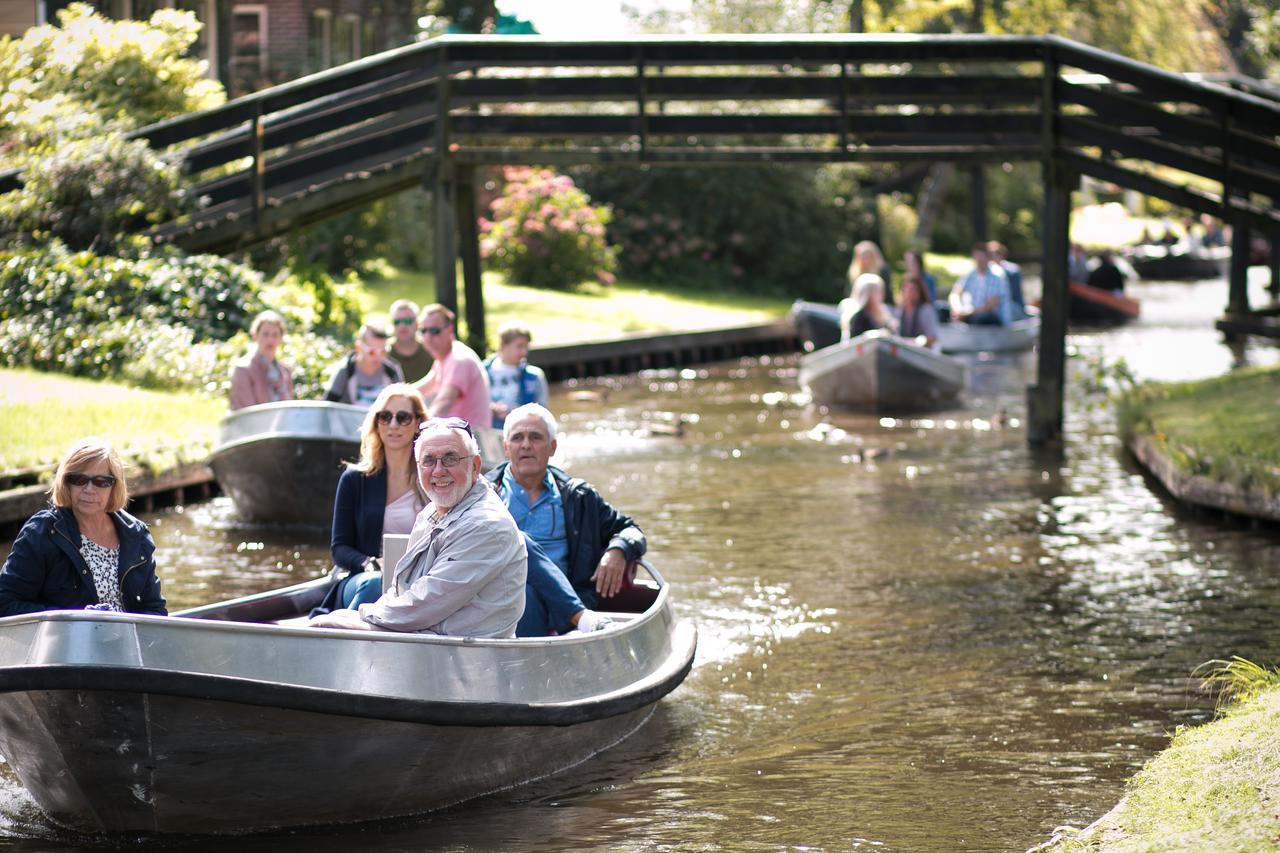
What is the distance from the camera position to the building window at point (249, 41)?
35.2 meters

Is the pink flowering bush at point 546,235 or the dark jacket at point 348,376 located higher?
the pink flowering bush at point 546,235

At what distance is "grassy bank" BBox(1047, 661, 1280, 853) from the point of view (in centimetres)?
591

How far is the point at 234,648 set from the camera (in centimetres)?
645

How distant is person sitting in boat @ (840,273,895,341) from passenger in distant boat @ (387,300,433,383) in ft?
28.8

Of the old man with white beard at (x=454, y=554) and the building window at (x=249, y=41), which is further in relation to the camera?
the building window at (x=249, y=41)

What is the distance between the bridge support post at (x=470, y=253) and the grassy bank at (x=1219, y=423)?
770 cm

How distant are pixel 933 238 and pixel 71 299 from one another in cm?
3697

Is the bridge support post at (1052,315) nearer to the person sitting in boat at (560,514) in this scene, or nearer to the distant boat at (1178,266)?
the person sitting in boat at (560,514)

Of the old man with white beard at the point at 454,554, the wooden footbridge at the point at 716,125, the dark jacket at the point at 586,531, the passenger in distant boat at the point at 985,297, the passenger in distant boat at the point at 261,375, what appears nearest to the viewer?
the old man with white beard at the point at 454,554

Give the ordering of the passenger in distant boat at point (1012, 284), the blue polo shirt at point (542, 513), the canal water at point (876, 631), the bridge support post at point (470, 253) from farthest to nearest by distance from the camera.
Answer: the passenger in distant boat at point (1012, 284) < the bridge support post at point (470, 253) < the blue polo shirt at point (542, 513) < the canal water at point (876, 631)

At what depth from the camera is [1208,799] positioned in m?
6.38

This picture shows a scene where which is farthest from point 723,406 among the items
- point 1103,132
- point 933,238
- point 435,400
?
point 933,238

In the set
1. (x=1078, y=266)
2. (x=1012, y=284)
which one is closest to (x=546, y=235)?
(x=1012, y=284)

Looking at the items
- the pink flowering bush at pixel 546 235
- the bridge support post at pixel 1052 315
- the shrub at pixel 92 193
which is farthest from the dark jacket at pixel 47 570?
the pink flowering bush at pixel 546 235
